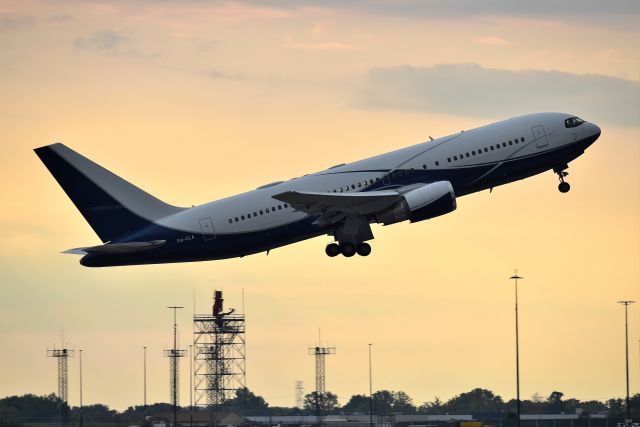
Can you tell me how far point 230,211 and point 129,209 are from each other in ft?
24.7

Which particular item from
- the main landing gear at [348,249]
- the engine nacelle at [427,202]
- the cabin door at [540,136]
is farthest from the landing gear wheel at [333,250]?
the cabin door at [540,136]

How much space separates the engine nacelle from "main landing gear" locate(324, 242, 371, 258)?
18.2 feet

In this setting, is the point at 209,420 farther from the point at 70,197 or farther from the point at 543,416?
the point at 70,197

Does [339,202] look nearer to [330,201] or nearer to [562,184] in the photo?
[330,201]

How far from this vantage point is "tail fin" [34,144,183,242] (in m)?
106

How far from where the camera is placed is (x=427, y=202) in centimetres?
10094

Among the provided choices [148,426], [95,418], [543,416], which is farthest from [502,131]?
[543,416]

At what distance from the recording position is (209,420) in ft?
550

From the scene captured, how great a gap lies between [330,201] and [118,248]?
582 inches

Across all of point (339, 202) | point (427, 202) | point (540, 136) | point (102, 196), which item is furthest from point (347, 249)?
point (102, 196)

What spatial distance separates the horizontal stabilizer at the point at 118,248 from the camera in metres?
103

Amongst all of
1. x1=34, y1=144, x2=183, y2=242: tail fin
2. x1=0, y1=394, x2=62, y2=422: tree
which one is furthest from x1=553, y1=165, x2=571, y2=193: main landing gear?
x1=0, y1=394, x2=62, y2=422: tree

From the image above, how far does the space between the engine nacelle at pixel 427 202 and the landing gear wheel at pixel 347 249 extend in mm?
5694

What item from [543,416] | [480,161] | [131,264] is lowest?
[543,416]
